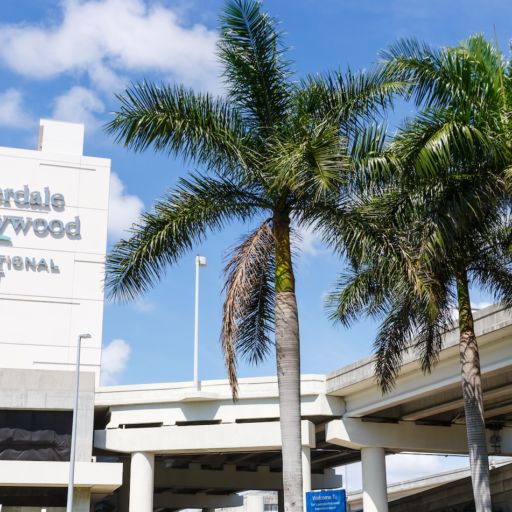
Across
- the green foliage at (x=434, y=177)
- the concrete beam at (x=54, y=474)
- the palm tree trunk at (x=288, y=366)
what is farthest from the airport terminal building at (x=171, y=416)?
the palm tree trunk at (x=288, y=366)

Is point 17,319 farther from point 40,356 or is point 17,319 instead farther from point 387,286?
point 387,286

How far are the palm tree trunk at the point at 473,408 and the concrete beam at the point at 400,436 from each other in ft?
61.5

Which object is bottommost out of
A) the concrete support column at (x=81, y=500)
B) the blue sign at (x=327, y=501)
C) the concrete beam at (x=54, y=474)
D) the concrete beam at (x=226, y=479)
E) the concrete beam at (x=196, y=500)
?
the blue sign at (x=327, y=501)

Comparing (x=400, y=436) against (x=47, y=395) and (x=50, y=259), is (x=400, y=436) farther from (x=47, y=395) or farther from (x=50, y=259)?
(x=50, y=259)

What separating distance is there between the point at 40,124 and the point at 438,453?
28.8 m

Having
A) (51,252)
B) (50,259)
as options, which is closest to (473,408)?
(50,259)

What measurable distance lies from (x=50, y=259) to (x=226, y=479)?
15227 millimetres

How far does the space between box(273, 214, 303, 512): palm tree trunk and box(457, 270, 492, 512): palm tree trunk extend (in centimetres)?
415

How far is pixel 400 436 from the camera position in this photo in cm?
3900

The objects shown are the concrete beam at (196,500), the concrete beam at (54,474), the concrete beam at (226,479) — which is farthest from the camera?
the concrete beam at (196,500)

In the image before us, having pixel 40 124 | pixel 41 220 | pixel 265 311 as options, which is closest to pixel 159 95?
pixel 265 311

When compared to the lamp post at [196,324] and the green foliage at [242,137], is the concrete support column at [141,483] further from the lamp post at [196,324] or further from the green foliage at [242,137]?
the green foliage at [242,137]

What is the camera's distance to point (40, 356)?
47.5 metres

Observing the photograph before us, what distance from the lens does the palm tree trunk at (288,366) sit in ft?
54.5
